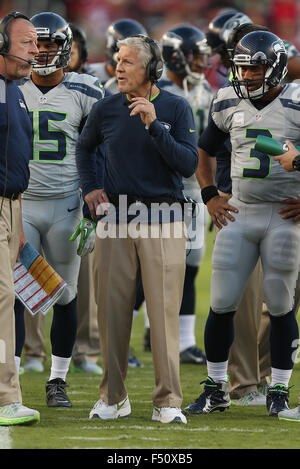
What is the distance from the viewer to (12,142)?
4.62 m

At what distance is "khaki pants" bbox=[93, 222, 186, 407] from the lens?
15.3 feet

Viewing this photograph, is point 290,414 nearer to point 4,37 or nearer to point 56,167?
point 56,167

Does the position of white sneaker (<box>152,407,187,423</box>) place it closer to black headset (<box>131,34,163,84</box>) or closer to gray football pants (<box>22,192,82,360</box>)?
gray football pants (<box>22,192,82,360</box>)

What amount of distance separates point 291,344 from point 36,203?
1.51 metres

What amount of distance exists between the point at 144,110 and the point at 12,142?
0.61 m

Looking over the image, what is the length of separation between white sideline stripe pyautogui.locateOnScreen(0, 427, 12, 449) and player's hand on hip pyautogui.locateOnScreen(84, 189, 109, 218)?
3.55 ft

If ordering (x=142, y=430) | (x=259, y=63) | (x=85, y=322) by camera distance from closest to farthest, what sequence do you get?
1. (x=142, y=430)
2. (x=259, y=63)
3. (x=85, y=322)

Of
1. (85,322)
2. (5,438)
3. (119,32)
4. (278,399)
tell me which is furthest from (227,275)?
(119,32)

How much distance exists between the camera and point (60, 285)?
15.7 feet

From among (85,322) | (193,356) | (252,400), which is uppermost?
(252,400)

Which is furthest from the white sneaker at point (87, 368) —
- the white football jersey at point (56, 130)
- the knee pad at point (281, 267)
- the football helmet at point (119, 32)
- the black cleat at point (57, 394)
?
the football helmet at point (119, 32)

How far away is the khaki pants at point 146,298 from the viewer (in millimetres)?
4648

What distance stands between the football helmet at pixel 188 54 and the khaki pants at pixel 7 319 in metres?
3.15

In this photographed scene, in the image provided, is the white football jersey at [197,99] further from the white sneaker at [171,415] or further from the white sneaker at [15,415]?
the white sneaker at [15,415]
